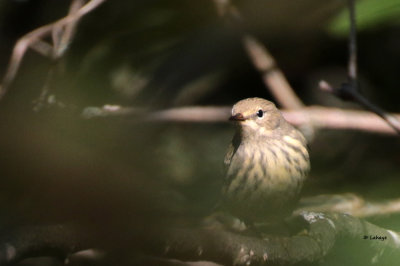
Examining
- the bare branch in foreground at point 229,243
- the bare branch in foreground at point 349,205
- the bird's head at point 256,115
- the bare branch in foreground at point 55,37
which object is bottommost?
the bare branch in foreground at point 229,243

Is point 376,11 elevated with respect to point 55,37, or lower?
lower

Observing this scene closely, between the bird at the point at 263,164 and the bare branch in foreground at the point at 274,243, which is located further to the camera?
the bird at the point at 263,164

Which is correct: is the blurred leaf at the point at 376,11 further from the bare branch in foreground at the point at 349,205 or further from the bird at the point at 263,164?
the bare branch in foreground at the point at 349,205

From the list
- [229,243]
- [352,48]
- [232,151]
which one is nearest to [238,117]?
[232,151]

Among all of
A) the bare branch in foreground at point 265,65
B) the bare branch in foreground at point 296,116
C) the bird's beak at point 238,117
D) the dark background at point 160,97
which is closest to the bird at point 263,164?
the bird's beak at point 238,117

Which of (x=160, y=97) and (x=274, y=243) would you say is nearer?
(x=274, y=243)

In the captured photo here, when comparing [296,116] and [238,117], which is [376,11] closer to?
[238,117]
